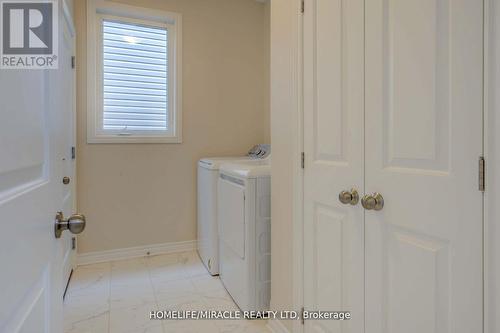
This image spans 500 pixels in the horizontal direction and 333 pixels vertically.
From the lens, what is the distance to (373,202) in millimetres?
1086

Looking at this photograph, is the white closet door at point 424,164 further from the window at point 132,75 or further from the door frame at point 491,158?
the window at point 132,75

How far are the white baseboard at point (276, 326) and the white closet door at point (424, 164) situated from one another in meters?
0.70

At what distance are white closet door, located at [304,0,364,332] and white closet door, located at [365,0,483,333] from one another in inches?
2.4

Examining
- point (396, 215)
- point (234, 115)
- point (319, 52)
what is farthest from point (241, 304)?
point (234, 115)

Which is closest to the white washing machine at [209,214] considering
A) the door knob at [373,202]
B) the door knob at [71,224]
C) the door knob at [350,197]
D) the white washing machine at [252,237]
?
the white washing machine at [252,237]

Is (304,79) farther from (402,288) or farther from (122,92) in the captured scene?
(122,92)

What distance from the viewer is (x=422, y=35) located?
2.99ft

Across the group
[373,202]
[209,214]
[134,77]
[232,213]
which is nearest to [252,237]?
[232,213]

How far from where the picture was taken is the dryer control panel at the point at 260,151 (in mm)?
3036

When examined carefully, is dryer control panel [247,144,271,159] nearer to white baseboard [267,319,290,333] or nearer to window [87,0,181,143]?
window [87,0,181,143]

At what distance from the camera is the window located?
2.82 meters

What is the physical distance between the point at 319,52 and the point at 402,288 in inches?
38.4

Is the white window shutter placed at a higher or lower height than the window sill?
higher

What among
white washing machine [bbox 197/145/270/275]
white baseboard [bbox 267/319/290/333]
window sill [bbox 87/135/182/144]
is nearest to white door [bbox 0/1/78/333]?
white baseboard [bbox 267/319/290/333]
